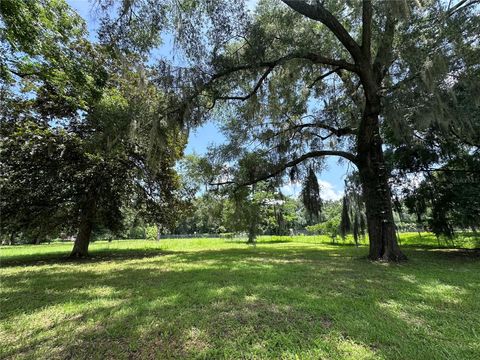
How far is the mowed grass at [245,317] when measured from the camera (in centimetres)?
208

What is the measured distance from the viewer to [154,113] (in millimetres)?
5645

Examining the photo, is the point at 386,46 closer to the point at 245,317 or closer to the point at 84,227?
the point at 245,317

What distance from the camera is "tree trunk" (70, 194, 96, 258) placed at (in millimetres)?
8578

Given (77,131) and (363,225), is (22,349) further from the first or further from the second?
(363,225)

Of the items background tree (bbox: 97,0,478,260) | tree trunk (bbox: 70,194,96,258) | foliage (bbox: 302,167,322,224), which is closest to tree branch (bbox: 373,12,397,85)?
background tree (bbox: 97,0,478,260)

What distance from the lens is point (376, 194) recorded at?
6613 mm

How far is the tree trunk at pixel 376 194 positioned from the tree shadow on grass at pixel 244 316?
192cm

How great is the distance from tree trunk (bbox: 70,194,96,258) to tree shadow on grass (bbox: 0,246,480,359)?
13.2 feet

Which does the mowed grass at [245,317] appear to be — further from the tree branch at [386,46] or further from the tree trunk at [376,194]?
the tree branch at [386,46]

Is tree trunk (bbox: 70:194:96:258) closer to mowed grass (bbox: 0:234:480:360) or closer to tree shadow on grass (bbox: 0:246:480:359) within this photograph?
tree shadow on grass (bbox: 0:246:480:359)

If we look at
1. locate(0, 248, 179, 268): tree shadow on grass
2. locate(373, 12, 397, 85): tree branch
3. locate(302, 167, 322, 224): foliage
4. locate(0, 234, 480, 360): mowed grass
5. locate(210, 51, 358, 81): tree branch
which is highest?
locate(373, 12, 397, 85): tree branch

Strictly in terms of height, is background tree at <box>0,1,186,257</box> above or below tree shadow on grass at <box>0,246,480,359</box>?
above

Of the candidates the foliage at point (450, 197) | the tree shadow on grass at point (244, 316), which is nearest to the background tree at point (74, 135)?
the tree shadow on grass at point (244, 316)

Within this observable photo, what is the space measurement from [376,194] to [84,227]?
8676 millimetres
